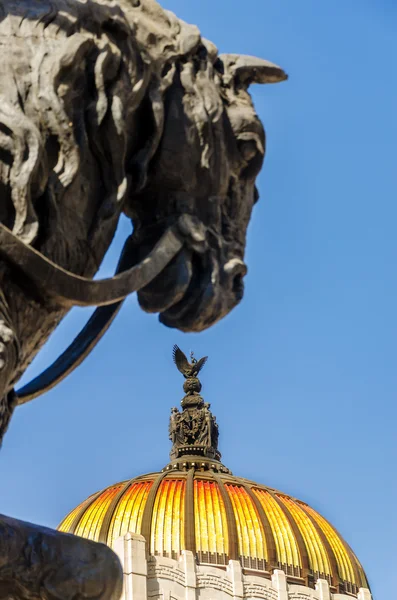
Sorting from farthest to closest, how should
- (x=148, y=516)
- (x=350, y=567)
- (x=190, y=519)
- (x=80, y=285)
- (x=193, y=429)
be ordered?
(x=193, y=429) → (x=350, y=567) → (x=190, y=519) → (x=148, y=516) → (x=80, y=285)

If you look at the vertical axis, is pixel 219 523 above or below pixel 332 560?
above

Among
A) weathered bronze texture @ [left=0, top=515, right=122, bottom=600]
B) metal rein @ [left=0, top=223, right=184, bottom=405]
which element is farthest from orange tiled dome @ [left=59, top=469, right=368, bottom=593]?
weathered bronze texture @ [left=0, top=515, right=122, bottom=600]

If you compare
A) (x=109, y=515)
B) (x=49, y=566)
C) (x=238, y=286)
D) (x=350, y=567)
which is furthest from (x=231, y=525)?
(x=49, y=566)

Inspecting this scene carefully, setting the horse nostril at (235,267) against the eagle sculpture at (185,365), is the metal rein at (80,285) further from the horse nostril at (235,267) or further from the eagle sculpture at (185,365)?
Result: the eagle sculpture at (185,365)

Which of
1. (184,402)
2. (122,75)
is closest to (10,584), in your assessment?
(122,75)

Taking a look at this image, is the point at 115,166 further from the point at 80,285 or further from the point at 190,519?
the point at 190,519

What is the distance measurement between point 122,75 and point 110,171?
18 centimetres

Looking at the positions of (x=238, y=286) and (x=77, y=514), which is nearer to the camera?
(x=238, y=286)

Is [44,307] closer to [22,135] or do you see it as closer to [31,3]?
[22,135]

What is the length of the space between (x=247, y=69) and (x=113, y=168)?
0.43 metres

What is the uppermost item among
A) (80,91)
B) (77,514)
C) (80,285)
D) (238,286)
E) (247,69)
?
(77,514)

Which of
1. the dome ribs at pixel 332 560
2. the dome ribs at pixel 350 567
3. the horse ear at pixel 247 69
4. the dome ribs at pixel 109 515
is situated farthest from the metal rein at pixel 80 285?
the dome ribs at pixel 350 567

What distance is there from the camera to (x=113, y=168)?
7.37 feet

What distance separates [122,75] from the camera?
2258 mm
